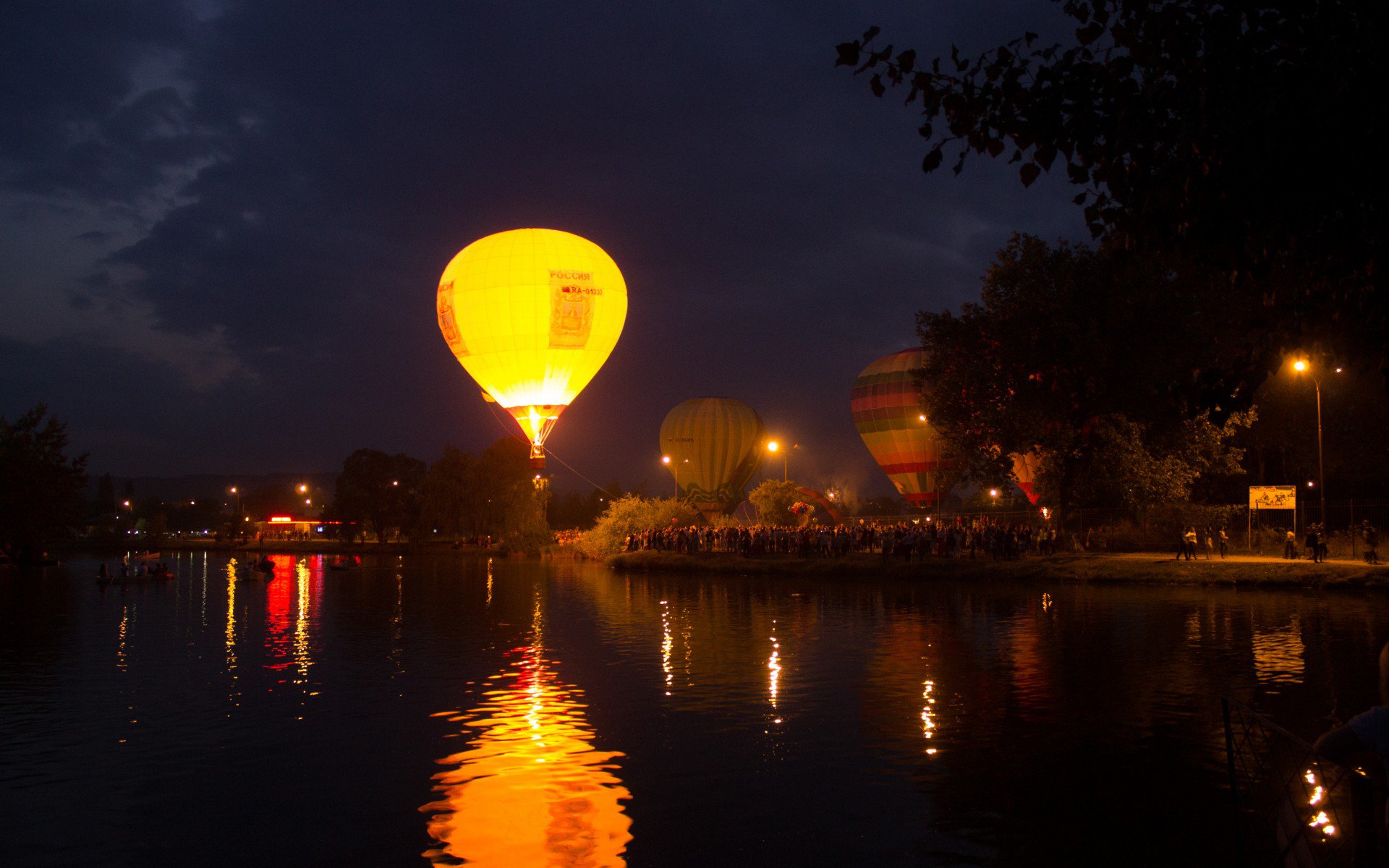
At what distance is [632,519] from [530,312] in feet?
60.5

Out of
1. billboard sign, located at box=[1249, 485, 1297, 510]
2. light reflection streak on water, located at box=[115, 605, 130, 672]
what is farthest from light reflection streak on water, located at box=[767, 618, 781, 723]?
billboard sign, located at box=[1249, 485, 1297, 510]

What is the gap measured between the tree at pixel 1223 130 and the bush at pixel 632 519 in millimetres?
56310

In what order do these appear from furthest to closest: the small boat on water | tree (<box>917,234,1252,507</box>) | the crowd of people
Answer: the crowd of people
the small boat on water
tree (<box>917,234,1252,507</box>)

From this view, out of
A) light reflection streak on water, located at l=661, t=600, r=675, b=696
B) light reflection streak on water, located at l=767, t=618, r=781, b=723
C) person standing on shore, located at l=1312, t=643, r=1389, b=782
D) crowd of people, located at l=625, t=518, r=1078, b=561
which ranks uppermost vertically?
person standing on shore, located at l=1312, t=643, r=1389, b=782

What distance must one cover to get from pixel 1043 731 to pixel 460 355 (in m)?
46.8

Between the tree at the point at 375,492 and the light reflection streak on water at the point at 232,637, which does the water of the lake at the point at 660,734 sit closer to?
the light reflection streak on water at the point at 232,637

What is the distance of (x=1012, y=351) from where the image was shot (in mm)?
41469

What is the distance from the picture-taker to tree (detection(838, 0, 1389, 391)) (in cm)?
629

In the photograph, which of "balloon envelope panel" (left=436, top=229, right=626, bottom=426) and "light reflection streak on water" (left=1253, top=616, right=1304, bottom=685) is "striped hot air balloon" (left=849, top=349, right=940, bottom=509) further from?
"light reflection streak on water" (left=1253, top=616, right=1304, bottom=685)

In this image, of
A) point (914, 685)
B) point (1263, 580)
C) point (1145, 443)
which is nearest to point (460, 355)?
point (1145, 443)

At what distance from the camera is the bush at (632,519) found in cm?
6512

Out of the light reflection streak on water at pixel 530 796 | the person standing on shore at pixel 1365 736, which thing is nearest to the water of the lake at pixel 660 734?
the light reflection streak on water at pixel 530 796

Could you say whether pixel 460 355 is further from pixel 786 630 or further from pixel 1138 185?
pixel 1138 185

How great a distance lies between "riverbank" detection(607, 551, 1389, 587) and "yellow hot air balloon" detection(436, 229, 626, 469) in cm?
1235
